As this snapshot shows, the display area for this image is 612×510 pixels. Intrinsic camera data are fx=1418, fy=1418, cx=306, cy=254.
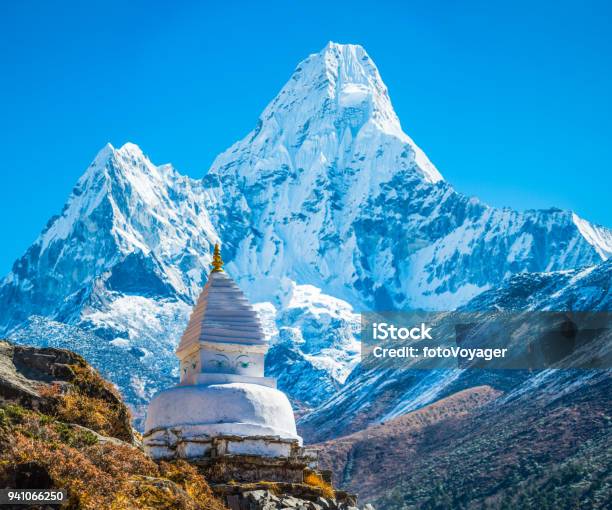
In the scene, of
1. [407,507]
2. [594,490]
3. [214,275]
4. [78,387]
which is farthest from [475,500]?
[78,387]

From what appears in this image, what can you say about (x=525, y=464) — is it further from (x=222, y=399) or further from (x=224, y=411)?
(x=224, y=411)

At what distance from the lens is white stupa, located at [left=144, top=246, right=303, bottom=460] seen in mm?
47094

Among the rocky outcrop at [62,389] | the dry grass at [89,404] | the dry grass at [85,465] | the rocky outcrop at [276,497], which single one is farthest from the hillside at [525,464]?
the dry grass at [85,465]

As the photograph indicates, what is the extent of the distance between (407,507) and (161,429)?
117168 mm

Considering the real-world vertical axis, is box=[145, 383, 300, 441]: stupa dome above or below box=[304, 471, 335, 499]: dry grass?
above

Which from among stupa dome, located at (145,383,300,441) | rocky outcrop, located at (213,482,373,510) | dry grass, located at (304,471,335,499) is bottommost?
rocky outcrop, located at (213,482,373,510)

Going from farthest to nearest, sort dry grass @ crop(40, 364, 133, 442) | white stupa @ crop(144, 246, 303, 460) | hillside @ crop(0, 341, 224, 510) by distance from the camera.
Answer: white stupa @ crop(144, 246, 303, 460), dry grass @ crop(40, 364, 133, 442), hillside @ crop(0, 341, 224, 510)

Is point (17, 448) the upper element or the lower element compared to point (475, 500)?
lower

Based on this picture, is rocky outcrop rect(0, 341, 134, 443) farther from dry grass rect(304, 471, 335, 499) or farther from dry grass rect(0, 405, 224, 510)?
dry grass rect(304, 471, 335, 499)

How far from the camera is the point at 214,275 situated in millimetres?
53281

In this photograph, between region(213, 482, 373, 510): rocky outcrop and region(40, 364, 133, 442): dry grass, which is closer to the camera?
region(40, 364, 133, 442): dry grass

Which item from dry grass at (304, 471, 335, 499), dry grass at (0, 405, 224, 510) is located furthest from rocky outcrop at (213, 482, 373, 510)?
dry grass at (0, 405, 224, 510)

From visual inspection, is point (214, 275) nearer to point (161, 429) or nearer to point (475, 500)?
point (161, 429)

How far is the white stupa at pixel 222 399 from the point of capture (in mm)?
47094
